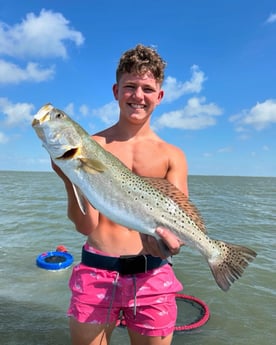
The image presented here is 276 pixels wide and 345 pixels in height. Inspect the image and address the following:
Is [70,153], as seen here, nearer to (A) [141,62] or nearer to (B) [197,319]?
(A) [141,62]

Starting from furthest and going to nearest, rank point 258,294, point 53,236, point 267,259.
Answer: point 53,236
point 267,259
point 258,294

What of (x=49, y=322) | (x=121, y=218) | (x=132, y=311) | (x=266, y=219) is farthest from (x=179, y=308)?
(x=266, y=219)

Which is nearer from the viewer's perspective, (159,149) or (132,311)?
(132,311)

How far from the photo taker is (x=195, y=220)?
3.24 m

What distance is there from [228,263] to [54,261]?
731 centimetres

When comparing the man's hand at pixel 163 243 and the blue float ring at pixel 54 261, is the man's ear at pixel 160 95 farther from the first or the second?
the blue float ring at pixel 54 261

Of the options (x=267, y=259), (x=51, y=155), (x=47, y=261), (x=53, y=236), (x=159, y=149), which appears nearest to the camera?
(x=51, y=155)

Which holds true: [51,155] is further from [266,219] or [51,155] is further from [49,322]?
[266,219]

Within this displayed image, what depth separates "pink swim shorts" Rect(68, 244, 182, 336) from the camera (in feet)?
11.2

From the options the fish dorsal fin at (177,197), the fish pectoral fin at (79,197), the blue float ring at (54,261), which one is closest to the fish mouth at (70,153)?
the fish pectoral fin at (79,197)

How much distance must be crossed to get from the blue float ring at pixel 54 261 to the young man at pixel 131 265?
6.02 metres

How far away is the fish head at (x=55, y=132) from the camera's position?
283 cm

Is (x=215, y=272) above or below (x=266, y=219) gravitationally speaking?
above

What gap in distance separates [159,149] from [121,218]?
124 cm
